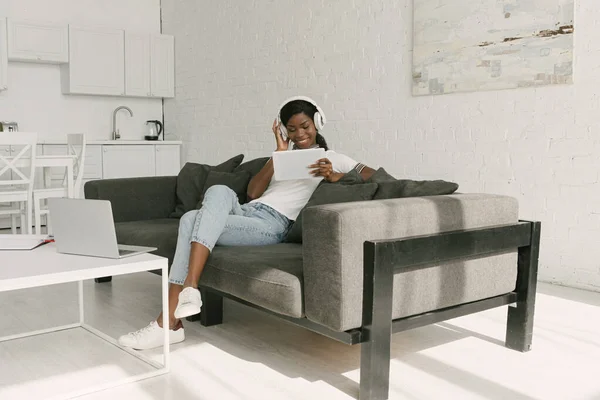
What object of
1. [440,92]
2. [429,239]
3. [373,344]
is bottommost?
[373,344]

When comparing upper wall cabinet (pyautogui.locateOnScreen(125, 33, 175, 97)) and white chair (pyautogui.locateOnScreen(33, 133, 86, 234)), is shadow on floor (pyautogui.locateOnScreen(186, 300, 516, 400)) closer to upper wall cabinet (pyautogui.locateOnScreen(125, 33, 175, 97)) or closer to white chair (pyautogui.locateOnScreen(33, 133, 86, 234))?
white chair (pyautogui.locateOnScreen(33, 133, 86, 234))

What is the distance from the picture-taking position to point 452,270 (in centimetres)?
229

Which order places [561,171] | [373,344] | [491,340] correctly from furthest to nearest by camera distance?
1. [561,171]
2. [491,340]
3. [373,344]

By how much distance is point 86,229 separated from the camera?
88.6 inches

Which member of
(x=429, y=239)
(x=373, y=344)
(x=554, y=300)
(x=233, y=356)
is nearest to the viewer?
(x=373, y=344)

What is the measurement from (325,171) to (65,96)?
16.1 ft

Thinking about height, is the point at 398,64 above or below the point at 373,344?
above

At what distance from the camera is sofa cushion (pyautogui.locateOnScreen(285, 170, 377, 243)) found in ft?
9.09

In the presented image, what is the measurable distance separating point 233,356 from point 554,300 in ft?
6.36

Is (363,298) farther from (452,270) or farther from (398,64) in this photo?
(398,64)

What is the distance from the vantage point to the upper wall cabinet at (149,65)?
7.04 m

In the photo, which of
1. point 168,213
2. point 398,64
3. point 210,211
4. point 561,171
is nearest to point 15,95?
point 168,213

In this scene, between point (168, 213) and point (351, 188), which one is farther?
point (168, 213)

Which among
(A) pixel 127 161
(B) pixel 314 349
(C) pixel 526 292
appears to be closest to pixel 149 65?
(A) pixel 127 161
